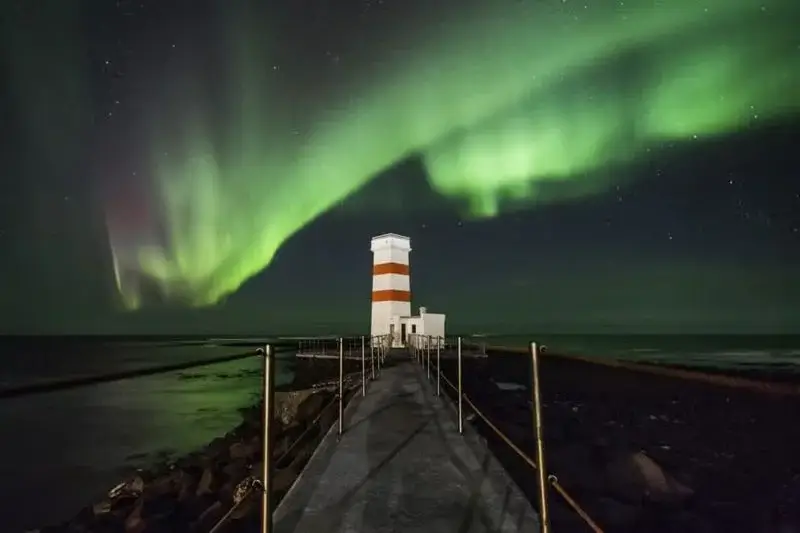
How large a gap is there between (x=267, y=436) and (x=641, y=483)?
7923mm

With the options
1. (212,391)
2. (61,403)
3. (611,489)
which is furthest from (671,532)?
(61,403)

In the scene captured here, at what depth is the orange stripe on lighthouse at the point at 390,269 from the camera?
21.9 m

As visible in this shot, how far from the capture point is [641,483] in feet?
26.8

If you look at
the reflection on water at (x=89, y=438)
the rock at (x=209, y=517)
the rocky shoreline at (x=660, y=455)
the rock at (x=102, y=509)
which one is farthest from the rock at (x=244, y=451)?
the rocky shoreline at (x=660, y=455)

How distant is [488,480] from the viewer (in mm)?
3824

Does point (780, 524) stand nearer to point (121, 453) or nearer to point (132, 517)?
point (132, 517)

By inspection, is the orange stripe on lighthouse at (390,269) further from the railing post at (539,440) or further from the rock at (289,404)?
the railing post at (539,440)

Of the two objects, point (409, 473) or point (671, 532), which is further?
point (671, 532)

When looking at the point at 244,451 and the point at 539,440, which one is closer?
the point at 539,440

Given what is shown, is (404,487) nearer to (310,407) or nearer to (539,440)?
(539,440)

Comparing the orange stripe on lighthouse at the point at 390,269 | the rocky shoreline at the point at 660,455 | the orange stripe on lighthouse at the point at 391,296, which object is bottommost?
the rocky shoreline at the point at 660,455

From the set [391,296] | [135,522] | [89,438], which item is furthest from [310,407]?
[89,438]

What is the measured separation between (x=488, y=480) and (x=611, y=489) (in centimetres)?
527

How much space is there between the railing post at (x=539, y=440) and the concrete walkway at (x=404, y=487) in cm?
58
